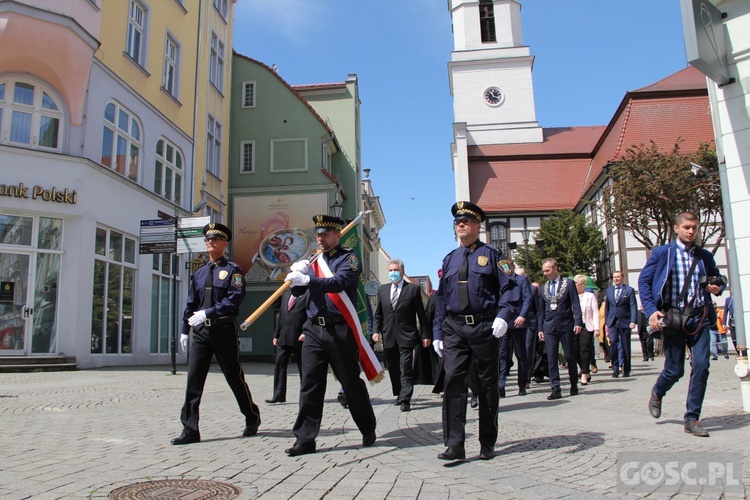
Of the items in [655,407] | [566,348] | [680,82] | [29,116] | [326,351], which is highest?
[680,82]

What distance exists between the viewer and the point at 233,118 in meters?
32.4

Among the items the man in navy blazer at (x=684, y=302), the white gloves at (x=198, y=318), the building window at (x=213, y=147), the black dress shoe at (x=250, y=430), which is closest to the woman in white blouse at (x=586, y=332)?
the man in navy blazer at (x=684, y=302)

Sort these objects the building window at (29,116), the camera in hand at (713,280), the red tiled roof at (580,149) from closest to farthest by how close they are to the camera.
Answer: the camera in hand at (713,280) → the building window at (29,116) → the red tiled roof at (580,149)

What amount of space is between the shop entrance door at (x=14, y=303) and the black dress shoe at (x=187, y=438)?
451 inches

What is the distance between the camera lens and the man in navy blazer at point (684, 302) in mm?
5695

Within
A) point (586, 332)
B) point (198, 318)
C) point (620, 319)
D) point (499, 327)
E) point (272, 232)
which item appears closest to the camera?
point (499, 327)

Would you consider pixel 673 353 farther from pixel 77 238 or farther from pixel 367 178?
pixel 367 178

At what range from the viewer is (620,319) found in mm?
12703

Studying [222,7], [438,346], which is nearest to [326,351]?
[438,346]

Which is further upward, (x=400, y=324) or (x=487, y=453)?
(x=400, y=324)

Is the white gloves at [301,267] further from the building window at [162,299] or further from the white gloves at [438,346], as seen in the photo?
the building window at [162,299]

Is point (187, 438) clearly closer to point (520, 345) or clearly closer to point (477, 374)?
point (477, 374)

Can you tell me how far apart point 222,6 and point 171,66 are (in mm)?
7508

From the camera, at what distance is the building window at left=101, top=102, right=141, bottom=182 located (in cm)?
1762
